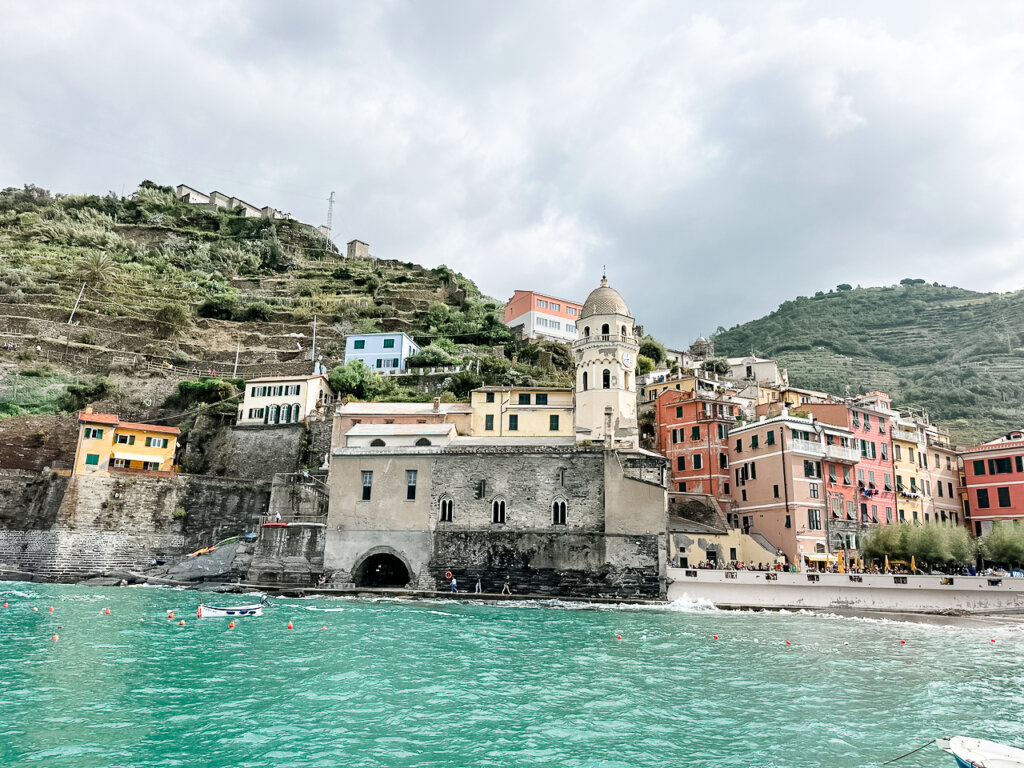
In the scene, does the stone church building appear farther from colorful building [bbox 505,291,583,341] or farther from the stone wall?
colorful building [bbox 505,291,583,341]

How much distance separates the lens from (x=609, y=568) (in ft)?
109

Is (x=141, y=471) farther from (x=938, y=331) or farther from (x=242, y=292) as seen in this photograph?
(x=938, y=331)

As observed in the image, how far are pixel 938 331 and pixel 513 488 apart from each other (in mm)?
102605

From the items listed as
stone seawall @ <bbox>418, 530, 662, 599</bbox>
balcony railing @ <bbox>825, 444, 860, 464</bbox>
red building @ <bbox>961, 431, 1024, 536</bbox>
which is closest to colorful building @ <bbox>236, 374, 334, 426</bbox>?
stone seawall @ <bbox>418, 530, 662, 599</bbox>

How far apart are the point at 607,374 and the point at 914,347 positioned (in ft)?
281

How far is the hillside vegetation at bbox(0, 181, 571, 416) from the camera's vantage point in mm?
51750

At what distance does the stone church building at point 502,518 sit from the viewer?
33500 mm

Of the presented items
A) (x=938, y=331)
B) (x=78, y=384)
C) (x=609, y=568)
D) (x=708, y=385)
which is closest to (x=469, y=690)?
(x=609, y=568)

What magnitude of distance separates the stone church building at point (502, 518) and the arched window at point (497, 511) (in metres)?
0.05

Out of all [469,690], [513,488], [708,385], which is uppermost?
[708,385]

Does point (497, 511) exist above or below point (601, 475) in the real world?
below

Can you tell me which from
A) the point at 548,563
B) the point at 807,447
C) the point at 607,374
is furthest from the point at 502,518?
the point at 807,447

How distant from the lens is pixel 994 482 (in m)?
42.5

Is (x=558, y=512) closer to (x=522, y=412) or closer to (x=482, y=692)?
(x=522, y=412)
